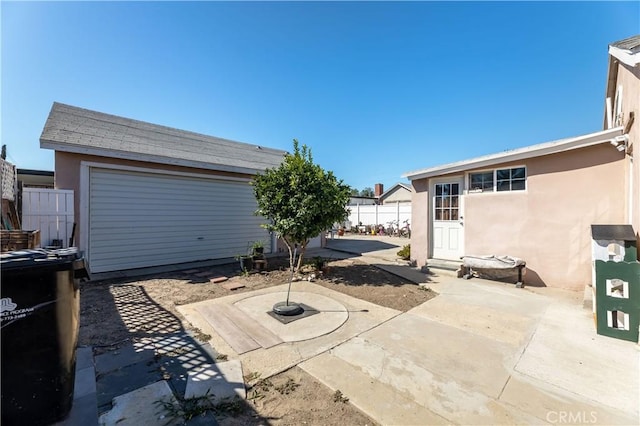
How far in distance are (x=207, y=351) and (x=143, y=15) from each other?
7090 millimetres

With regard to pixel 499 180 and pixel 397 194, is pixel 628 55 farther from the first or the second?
pixel 397 194

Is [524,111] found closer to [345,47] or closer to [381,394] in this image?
[345,47]

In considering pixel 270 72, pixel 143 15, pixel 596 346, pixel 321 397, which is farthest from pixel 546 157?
pixel 143 15

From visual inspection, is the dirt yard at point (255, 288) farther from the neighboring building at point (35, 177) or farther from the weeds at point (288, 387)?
the neighboring building at point (35, 177)

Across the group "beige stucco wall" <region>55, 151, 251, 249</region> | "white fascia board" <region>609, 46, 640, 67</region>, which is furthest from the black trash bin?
"white fascia board" <region>609, 46, 640, 67</region>

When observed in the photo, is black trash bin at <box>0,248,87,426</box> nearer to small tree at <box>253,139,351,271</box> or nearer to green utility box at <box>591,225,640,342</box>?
small tree at <box>253,139,351,271</box>

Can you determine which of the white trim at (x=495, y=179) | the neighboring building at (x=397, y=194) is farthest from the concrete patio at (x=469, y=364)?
the neighboring building at (x=397, y=194)

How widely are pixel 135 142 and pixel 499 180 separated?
10615 mm

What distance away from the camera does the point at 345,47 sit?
910cm

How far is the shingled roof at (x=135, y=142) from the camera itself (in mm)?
6272

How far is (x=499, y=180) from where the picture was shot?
679 centimetres

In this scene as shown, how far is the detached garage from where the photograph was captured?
6285 millimetres

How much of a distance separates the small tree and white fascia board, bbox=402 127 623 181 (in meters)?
3.14

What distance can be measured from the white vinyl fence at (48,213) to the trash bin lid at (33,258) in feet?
16.5
